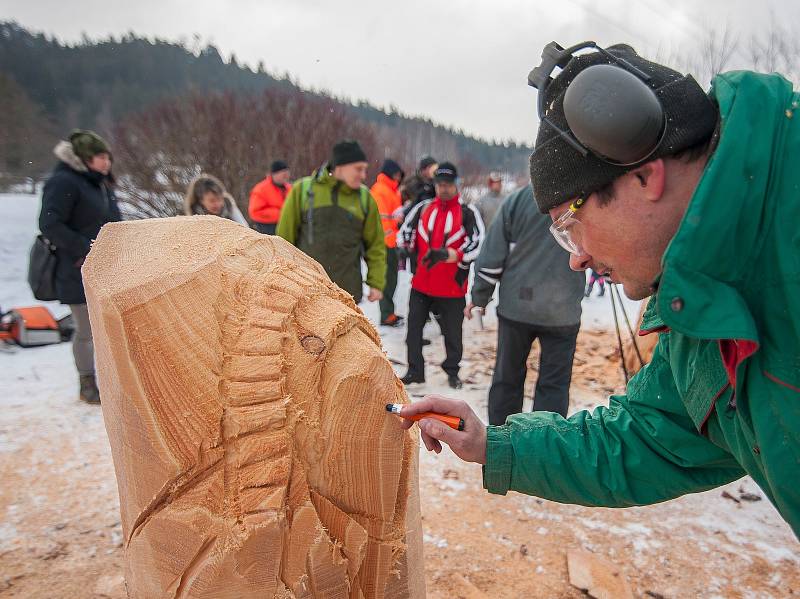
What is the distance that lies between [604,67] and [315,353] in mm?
871

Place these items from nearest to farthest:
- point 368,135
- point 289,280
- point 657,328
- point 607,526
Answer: point 657,328
point 289,280
point 607,526
point 368,135

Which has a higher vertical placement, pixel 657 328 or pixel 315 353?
pixel 657 328

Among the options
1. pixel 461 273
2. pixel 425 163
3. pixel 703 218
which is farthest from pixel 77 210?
pixel 425 163

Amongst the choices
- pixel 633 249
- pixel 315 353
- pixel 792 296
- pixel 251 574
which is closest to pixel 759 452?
pixel 792 296

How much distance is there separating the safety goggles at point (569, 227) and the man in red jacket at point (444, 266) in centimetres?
284

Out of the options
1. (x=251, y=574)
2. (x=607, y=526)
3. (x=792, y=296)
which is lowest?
(x=607, y=526)

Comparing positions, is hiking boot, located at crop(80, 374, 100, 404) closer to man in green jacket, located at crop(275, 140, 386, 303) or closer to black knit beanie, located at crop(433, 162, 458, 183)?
man in green jacket, located at crop(275, 140, 386, 303)

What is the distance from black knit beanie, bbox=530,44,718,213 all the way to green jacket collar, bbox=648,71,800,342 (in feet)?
0.16

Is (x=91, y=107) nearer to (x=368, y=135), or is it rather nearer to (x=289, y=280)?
(x=368, y=135)

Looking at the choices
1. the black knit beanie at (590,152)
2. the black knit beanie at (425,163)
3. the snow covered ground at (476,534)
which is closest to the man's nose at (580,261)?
the black knit beanie at (590,152)

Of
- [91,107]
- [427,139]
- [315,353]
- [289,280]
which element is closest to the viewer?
[315,353]

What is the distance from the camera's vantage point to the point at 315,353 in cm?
132

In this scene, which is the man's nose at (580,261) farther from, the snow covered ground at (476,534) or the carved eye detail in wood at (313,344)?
the snow covered ground at (476,534)

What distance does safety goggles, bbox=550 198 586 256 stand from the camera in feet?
3.43
